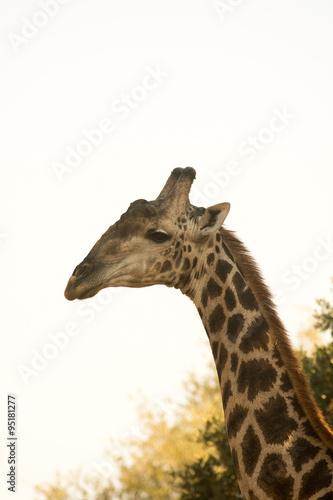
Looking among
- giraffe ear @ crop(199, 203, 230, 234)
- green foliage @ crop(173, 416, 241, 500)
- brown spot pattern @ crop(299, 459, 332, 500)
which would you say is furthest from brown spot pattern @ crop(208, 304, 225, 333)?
green foliage @ crop(173, 416, 241, 500)

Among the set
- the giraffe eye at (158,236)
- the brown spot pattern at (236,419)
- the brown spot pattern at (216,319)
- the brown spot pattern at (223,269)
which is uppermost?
the giraffe eye at (158,236)

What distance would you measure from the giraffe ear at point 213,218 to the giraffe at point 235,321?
1cm

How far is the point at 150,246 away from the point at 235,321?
3.72 ft

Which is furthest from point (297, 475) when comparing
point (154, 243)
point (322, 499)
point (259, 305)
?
point (154, 243)

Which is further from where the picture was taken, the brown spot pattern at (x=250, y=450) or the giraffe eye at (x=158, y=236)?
the giraffe eye at (x=158, y=236)

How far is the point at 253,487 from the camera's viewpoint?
4949mm

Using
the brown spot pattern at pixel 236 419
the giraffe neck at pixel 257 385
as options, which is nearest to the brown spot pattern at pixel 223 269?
the giraffe neck at pixel 257 385

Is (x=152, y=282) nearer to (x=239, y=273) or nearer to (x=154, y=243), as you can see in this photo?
(x=154, y=243)

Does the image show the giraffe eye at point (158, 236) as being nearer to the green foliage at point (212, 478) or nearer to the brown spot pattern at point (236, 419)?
the brown spot pattern at point (236, 419)

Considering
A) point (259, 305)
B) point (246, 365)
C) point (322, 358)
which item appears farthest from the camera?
point (322, 358)

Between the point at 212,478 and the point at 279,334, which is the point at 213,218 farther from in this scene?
the point at 212,478

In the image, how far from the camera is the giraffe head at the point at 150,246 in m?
5.73

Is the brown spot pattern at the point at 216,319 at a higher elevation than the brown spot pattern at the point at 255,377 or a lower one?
higher

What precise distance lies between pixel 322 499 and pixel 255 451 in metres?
0.67
